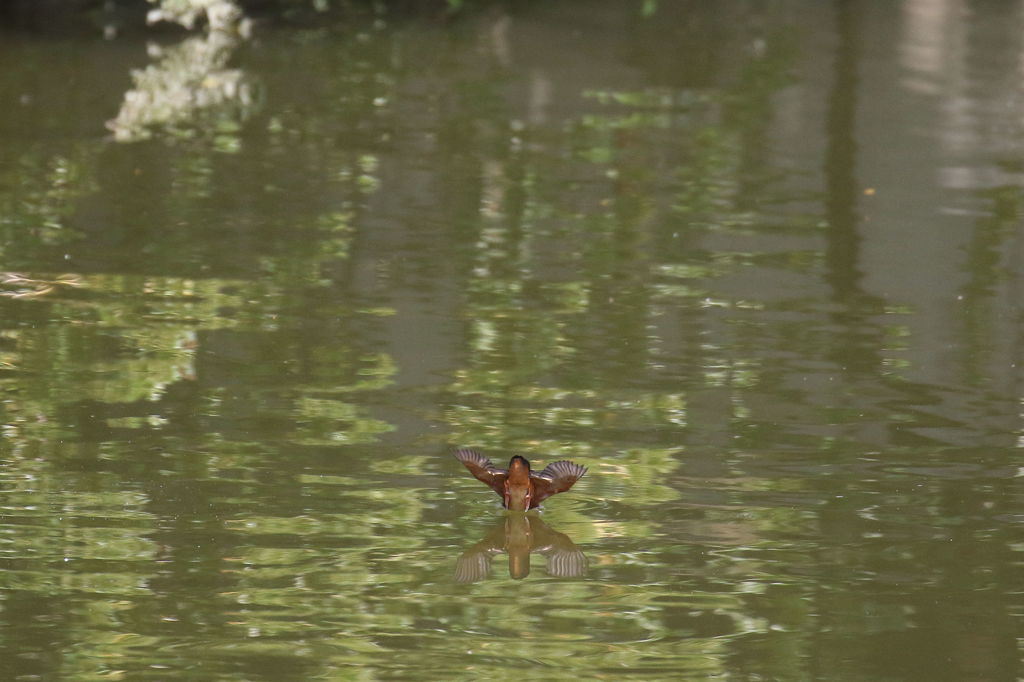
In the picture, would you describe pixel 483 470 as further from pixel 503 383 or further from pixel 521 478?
pixel 503 383

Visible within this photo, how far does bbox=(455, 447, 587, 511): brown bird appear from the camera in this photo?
5066mm

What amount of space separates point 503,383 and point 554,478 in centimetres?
143

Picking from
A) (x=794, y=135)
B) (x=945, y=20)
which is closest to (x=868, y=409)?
(x=794, y=135)

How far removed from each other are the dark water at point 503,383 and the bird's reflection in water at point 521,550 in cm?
2

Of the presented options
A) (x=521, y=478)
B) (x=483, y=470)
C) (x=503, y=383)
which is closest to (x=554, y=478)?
(x=521, y=478)

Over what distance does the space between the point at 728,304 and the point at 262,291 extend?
6.99 ft

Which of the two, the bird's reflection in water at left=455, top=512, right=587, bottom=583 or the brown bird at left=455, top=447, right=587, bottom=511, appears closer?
the bird's reflection in water at left=455, top=512, right=587, bottom=583

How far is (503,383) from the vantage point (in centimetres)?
651

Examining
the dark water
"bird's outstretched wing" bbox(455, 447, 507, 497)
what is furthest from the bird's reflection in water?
"bird's outstretched wing" bbox(455, 447, 507, 497)

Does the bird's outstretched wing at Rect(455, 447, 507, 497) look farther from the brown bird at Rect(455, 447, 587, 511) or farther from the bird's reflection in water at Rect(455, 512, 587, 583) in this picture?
the bird's reflection in water at Rect(455, 512, 587, 583)

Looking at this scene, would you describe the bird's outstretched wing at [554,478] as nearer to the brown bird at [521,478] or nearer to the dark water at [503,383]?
the brown bird at [521,478]

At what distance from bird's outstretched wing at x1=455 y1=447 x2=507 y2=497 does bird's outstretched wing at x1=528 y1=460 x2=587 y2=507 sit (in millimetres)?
98

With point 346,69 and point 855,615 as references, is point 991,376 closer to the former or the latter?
point 855,615

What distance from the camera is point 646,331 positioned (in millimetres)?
7219
